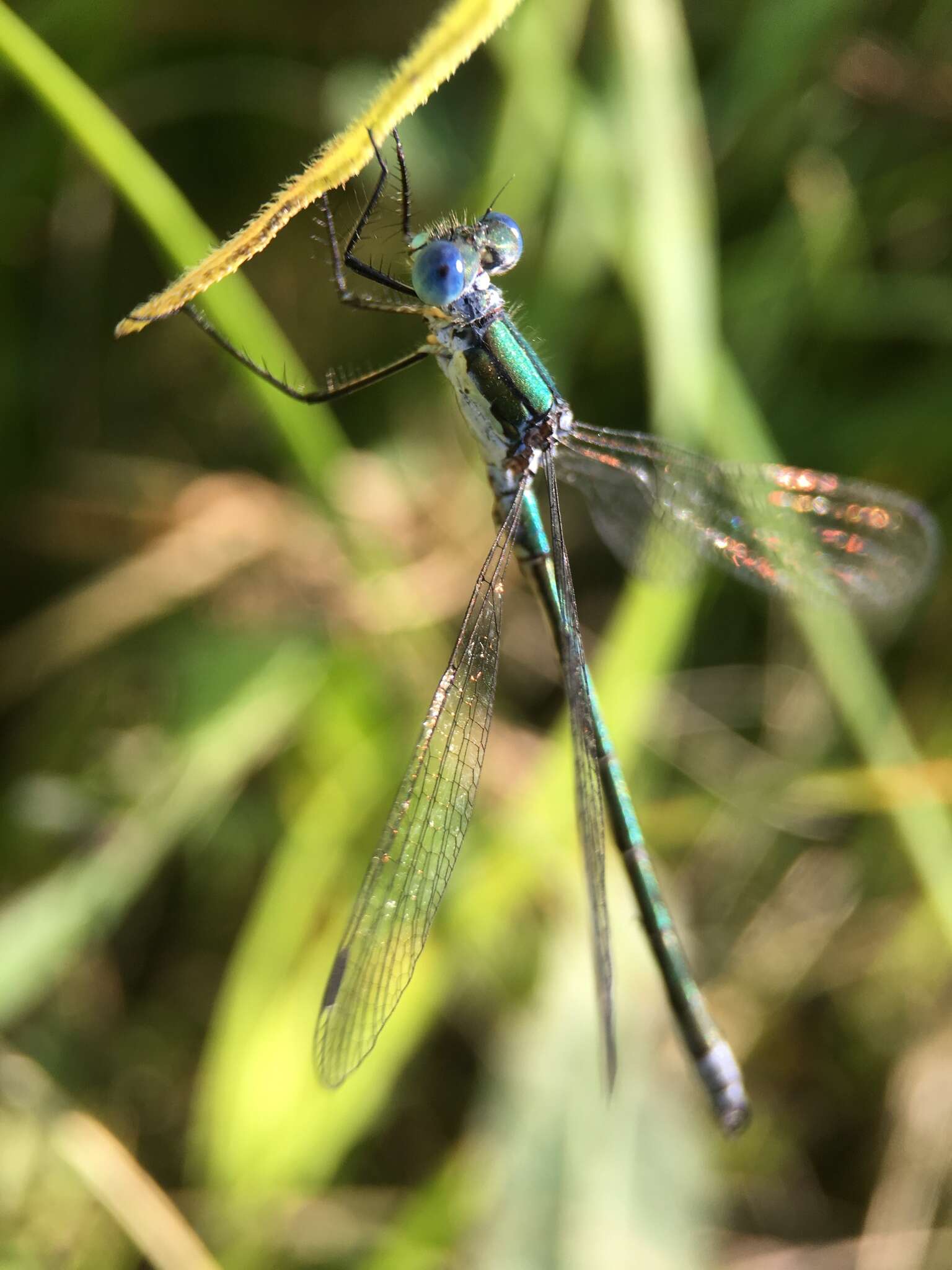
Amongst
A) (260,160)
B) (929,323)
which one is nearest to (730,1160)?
(929,323)

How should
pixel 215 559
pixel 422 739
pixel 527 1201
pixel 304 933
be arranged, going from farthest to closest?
pixel 215 559 → pixel 304 933 → pixel 527 1201 → pixel 422 739

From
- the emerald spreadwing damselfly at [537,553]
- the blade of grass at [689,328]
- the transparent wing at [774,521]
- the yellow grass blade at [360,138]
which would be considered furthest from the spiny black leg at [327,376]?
the blade of grass at [689,328]

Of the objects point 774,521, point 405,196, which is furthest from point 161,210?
point 774,521

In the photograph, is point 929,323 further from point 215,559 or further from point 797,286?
point 215,559

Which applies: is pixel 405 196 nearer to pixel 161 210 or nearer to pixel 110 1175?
pixel 161 210

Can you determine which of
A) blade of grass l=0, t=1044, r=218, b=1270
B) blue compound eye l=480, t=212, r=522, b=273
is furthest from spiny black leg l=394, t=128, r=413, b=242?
blade of grass l=0, t=1044, r=218, b=1270

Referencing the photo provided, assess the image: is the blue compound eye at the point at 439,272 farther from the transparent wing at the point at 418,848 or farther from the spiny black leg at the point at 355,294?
the transparent wing at the point at 418,848
